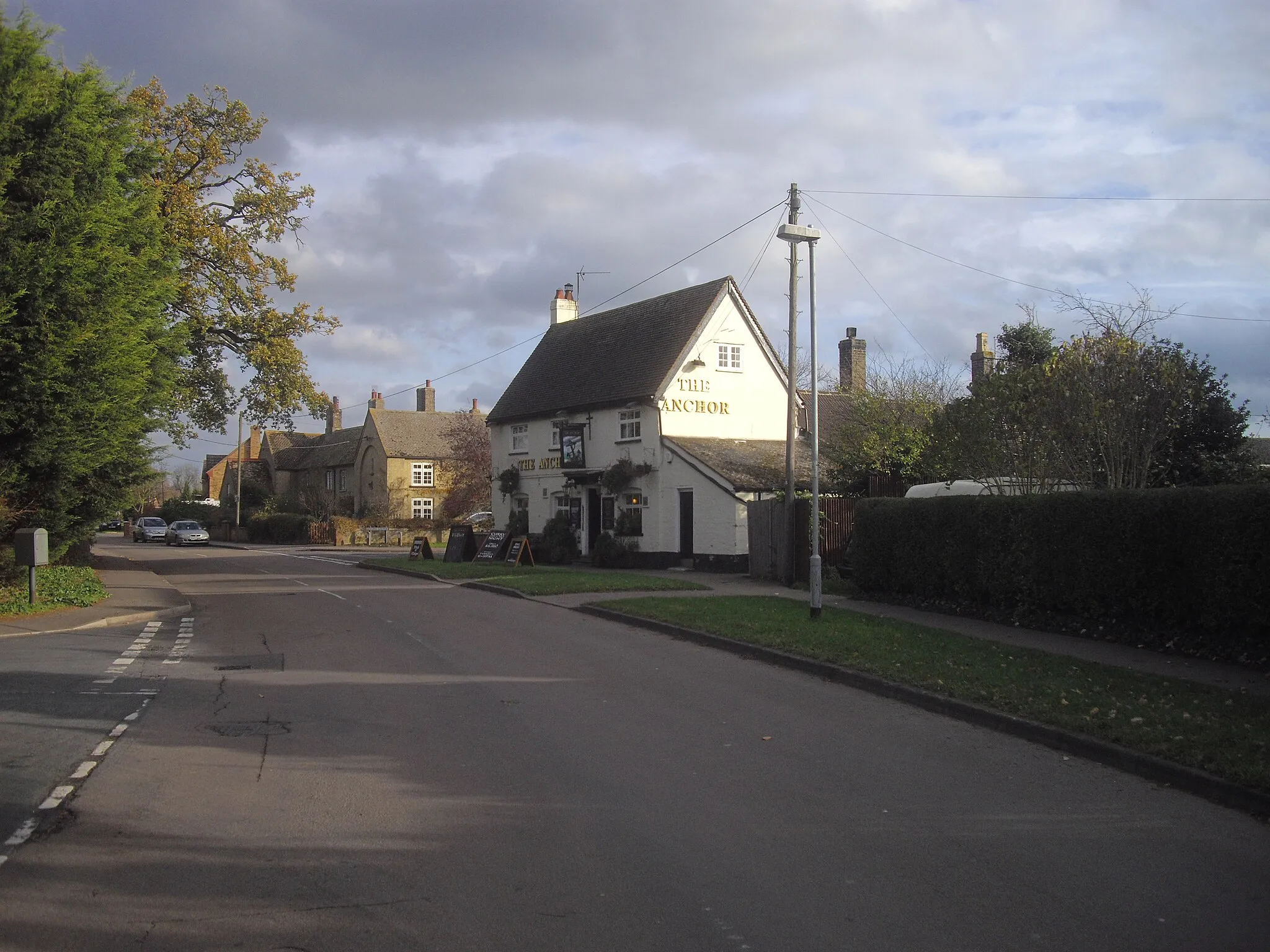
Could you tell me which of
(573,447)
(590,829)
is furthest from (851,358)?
(590,829)

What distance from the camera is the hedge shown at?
474 inches

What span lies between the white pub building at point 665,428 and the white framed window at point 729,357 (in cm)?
4

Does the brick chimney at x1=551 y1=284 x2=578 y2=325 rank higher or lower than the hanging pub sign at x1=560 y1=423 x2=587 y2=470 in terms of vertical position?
higher

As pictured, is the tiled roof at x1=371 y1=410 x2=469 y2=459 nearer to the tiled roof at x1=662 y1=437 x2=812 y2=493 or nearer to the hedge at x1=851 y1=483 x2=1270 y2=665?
the tiled roof at x1=662 y1=437 x2=812 y2=493

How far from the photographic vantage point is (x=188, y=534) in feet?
189

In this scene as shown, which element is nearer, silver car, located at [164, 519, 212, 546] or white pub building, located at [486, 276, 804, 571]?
white pub building, located at [486, 276, 804, 571]

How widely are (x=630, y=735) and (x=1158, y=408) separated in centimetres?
1329

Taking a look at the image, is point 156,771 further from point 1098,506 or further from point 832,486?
point 832,486

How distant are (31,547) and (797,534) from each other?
15.2 metres

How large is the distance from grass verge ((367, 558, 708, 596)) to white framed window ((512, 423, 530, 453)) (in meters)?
7.01

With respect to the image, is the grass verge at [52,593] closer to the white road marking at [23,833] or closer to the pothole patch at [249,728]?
the pothole patch at [249,728]

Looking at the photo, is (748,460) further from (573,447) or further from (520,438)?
(520,438)

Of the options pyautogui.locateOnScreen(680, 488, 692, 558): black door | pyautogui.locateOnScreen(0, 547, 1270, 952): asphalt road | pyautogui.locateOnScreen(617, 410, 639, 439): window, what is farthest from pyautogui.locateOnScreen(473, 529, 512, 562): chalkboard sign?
pyautogui.locateOnScreen(0, 547, 1270, 952): asphalt road

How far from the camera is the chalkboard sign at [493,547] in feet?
106
